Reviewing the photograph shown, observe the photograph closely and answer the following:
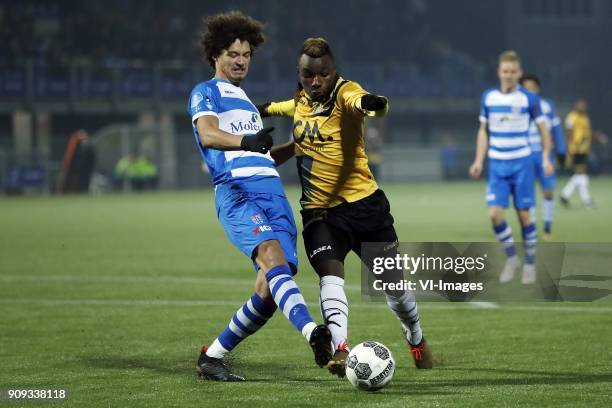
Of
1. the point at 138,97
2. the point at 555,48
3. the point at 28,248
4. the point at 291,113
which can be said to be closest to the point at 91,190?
the point at 138,97

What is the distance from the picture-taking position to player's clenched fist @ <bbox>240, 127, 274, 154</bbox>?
19.9 ft

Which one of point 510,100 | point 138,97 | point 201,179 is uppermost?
point 510,100

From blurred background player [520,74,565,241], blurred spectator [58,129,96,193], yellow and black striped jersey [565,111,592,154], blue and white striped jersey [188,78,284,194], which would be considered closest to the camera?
blue and white striped jersey [188,78,284,194]

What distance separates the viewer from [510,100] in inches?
489

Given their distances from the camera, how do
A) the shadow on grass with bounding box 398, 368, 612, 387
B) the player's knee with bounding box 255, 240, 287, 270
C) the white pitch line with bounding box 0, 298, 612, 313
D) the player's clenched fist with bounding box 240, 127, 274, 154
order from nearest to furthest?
the player's clenched fist with bounding box 240, 127, 274, 154
the player's knee with bounding box 255, 240, 287, 270
the shadow on grass with bounding box 398, 368, 612, 387
the white pitch line with bounding box 0, 298, 612, 313

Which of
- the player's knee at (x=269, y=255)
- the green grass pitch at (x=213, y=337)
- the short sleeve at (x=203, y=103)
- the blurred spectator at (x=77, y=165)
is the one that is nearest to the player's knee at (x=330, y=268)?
the player's knee at (x=269, y=255)

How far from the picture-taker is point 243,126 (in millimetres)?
6766

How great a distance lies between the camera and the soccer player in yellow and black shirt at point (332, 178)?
6.63 meters

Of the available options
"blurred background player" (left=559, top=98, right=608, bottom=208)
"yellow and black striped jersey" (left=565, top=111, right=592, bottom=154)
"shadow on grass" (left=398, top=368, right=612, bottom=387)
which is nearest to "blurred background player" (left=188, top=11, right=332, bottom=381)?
"shadow on grass" (left=398, top=368, right=612, bottom=387)

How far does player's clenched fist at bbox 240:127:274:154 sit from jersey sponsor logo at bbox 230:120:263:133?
605 millimetres

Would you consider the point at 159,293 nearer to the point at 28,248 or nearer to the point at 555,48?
the point at 28,248

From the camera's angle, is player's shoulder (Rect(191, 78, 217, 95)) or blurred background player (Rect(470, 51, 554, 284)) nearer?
player's shoulder (Rect(191, 78, 217, 95))

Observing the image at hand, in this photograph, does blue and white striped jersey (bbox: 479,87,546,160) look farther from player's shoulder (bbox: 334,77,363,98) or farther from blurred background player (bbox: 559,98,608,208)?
blurred background player (bbox: 559,98,608,208)

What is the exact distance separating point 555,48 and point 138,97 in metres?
24.1
